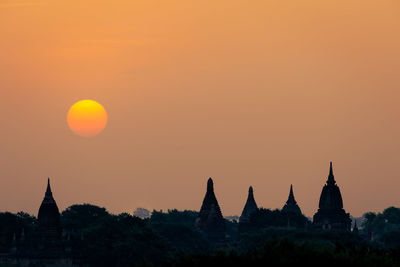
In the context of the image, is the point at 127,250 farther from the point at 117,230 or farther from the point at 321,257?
the point at 321,257

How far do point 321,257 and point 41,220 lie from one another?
105 metres

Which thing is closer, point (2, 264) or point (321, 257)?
point (321, 257)

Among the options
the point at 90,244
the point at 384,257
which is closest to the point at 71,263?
the point at 90,244

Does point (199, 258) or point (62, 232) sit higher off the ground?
point (62, 232)

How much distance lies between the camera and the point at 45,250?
19050 centimetres

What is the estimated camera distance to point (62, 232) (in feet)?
635

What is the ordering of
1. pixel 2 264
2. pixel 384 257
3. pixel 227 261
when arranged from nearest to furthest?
pixel 227 261
pixel 384 257
pixel 2 264

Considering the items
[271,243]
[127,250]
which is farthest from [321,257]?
[127,250]

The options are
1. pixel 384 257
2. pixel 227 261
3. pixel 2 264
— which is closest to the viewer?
pixel 227 261

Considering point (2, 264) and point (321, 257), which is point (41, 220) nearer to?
point (2, 264)

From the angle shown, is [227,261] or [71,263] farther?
[71,263]

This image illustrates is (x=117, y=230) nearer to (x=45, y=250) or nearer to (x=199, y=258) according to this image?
(x=45, y=250)

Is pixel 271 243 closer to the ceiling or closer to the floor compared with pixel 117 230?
closer to the floor

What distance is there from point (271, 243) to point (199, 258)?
5.24 m
